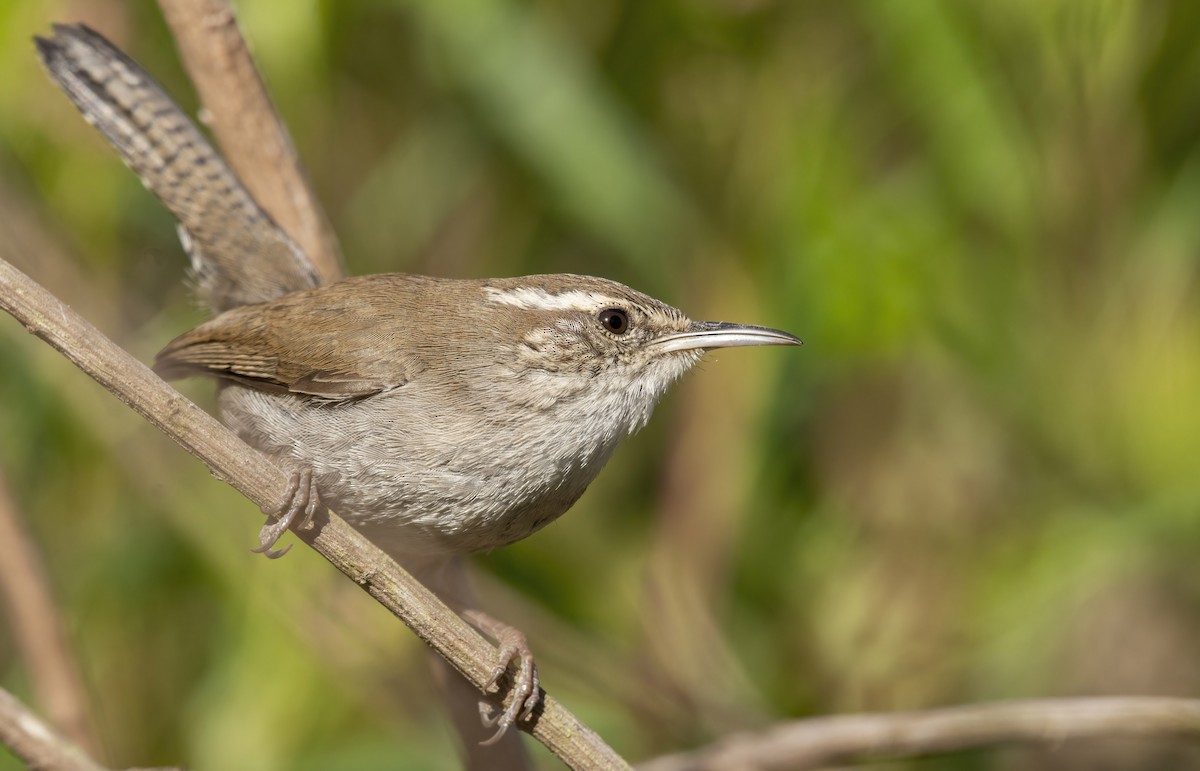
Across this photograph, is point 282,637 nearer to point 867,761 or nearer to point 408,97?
point 867,761

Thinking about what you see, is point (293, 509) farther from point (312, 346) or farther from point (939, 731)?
point (939, 731)

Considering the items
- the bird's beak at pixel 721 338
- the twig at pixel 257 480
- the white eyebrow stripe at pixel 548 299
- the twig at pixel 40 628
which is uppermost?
the bird's beak at pixel 721 338

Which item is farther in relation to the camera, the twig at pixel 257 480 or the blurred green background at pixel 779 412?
the blurred green background at pixel 779 412

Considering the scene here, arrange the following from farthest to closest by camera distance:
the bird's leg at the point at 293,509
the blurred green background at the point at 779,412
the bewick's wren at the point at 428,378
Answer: the blurred green background at the point at 779,412, the bewick's wren at the point at 428,378, the bird's leg at the point at 293,509

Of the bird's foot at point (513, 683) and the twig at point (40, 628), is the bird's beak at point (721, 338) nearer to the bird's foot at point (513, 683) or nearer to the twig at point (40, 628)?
the bird's foot at point (513, 683)

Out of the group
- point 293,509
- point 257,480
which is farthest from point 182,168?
point 257,480

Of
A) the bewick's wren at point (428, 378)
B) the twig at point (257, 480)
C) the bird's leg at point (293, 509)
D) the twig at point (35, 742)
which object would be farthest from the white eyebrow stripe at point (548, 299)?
the twig at point (35, 742)

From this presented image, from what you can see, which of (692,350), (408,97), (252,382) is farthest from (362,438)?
(408,97)
